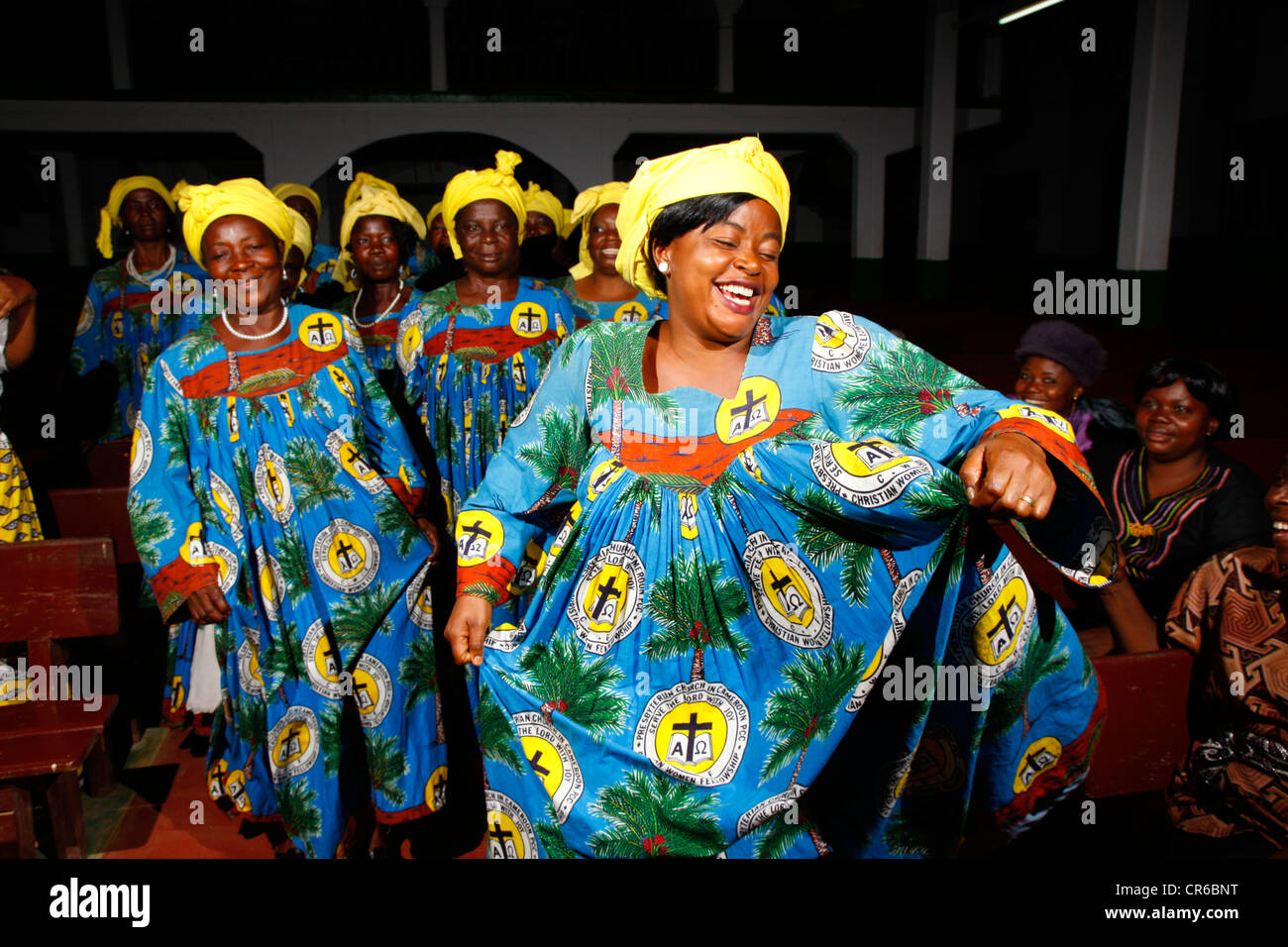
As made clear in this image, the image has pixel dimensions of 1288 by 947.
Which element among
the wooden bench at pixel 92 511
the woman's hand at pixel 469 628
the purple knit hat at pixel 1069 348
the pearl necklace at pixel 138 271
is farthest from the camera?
the pearl necklace at pixel 138 271

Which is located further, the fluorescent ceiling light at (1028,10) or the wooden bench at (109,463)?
the fluorescent ceiling light at (1028,10)

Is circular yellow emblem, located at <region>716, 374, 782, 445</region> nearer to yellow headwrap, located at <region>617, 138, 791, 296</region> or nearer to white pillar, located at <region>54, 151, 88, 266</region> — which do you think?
yellow headwrap, located at <region>617, 138, 791, 296</region>

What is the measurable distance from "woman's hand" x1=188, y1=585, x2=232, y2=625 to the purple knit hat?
3.08m

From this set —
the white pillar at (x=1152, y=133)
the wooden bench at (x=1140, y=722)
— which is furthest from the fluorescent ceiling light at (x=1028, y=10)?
the wooden bench at (x=1140, y=722)

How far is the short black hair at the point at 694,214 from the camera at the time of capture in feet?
6.05

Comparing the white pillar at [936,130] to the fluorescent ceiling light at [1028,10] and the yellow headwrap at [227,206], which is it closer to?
the fluorescent ceiling light at [1028,10]

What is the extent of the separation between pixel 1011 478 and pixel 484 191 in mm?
2841

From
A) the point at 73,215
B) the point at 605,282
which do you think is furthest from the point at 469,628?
the point at 73,215

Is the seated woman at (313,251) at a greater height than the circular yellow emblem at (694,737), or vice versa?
the seated woman at (313,251)

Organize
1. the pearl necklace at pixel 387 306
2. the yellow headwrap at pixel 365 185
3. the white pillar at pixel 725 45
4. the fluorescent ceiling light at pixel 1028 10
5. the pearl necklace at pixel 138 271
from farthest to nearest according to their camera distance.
A: the white pillar at pixel 725 45
the fluorescent ceiling light at pixel 1028 10
the yellow headwrap at pixel 365 185
the pearl necklace at pixel 138 271
the pearl necklace at pixel 387 306

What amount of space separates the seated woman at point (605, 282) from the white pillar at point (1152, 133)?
758 centimetres

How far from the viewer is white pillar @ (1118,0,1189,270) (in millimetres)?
9586

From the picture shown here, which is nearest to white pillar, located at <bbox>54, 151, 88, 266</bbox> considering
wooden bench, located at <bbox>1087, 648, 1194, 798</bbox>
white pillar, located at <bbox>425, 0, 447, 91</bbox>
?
white pillar, located at <bbox>425, 0, 447, 91</bbox>

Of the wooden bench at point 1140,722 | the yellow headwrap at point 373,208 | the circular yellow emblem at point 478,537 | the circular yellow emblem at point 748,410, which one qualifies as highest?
the yellow headwrap at point 373,208
